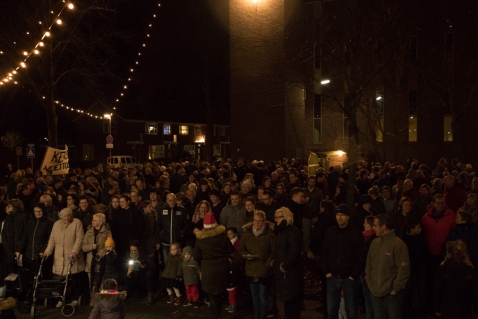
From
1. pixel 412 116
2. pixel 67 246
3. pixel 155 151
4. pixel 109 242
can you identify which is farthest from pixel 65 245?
pixel 155 151

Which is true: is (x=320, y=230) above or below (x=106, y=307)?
above

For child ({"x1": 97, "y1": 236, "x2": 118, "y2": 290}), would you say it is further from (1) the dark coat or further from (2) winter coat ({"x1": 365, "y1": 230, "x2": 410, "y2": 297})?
(2) winter coat ({"x1": 365, "y1": 230, "x2": 410, "y2": 297})

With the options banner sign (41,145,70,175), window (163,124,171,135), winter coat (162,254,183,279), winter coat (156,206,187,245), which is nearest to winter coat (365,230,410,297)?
winter coat (162,254,183,279)

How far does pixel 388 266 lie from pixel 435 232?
7.13 ft

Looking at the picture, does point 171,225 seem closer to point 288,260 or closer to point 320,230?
point 320,230

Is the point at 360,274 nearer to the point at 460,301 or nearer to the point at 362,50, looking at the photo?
the point at 460,301

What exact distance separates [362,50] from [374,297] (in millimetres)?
5682

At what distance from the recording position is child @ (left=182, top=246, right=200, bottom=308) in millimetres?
9414

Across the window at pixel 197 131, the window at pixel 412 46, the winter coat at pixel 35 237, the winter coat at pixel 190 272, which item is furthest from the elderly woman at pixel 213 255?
the window at pixel 197 131

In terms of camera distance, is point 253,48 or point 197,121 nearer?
point 253,48

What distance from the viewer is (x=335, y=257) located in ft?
24.5

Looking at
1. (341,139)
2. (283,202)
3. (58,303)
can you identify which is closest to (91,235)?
(58,303)

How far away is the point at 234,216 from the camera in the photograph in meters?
10.1

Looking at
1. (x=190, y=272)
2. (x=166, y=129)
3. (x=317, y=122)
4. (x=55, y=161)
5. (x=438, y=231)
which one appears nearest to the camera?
(x=438, y=231)
